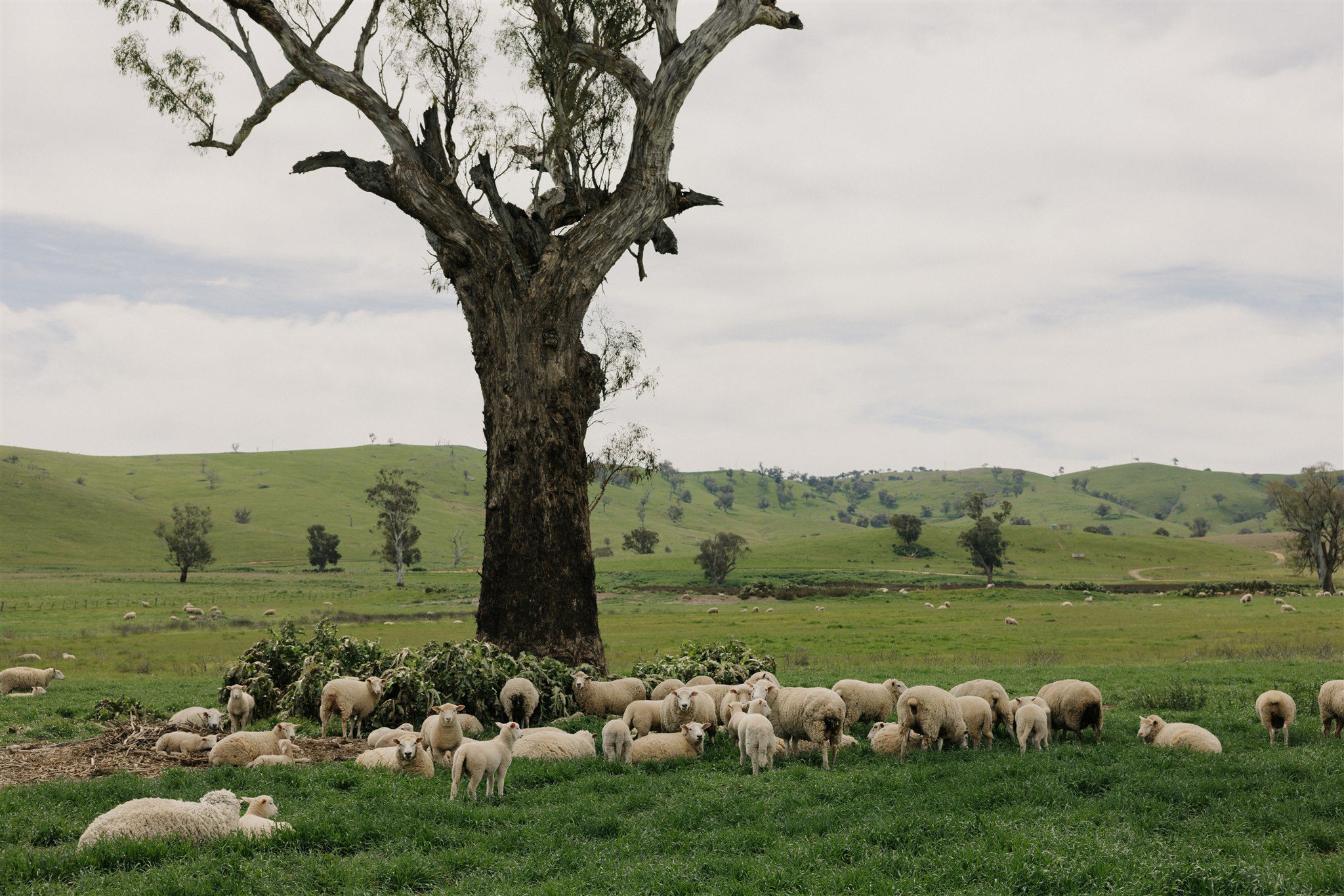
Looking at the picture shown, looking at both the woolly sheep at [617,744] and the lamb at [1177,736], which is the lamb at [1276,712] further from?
the woolly sheep at [617,744]

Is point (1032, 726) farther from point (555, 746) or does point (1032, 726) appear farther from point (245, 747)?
point (245, 747)

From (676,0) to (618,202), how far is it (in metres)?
4.97

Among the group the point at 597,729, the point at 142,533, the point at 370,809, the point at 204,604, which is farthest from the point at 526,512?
the point at 142,533

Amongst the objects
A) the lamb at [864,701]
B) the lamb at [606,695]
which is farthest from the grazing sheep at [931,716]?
the lamb at [606,695]

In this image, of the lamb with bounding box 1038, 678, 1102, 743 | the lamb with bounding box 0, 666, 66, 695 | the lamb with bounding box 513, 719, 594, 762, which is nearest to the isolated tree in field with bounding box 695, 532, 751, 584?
the lamb with bounding box 0, 666, 66, 695

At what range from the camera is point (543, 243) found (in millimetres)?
18969

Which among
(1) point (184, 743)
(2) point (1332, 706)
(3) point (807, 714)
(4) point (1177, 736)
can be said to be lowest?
(1) point (184, 743)

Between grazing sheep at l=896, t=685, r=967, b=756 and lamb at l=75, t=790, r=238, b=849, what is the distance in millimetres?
8605

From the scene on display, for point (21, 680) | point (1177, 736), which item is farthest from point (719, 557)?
point (1177, 736)

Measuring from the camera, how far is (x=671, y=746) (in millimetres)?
12406

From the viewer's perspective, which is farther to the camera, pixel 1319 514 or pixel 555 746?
pixel 1319 514

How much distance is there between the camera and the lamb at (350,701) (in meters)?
14.1

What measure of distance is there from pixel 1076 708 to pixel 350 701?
12.0 meters

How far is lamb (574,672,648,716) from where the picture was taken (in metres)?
15.7
